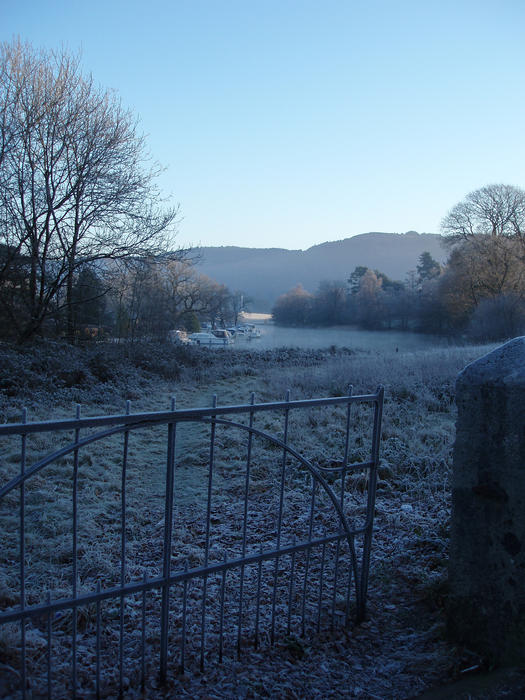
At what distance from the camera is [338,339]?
25.4 metres

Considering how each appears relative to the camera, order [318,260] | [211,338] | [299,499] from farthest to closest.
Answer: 1. [318,260]
2. [211,338]
3. [299,499]

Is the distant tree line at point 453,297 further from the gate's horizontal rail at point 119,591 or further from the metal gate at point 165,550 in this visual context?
the gate's horizontal rail at point 119,591

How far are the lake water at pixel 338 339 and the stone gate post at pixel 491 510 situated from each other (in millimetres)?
19569

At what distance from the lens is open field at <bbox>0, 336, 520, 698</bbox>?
2.71m

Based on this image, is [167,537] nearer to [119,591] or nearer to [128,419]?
[119,591]

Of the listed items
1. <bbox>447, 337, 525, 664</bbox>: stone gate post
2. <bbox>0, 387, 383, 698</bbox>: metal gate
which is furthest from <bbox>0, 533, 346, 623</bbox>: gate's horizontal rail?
<bbox>447, 337, 525, 664</bbox>: stone gate post

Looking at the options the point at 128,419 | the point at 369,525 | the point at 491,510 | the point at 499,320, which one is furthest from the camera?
the point at 499,320

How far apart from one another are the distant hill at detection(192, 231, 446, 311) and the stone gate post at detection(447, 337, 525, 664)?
4927cm

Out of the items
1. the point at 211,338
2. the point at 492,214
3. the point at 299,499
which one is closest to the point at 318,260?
the point at 492,214

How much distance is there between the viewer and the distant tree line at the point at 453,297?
27.6 m

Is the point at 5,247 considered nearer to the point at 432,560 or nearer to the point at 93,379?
the point at 93,379

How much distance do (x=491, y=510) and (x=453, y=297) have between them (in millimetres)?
31076

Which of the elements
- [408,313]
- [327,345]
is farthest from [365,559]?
[408,313]

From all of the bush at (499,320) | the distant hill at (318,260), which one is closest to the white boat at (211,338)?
the bush at (499,320)
